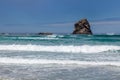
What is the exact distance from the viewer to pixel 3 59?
14.9 meters

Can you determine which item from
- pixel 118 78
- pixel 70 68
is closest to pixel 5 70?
pixel 70 68

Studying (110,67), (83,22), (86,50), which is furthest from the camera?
(83,22)

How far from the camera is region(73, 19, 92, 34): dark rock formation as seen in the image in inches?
3322

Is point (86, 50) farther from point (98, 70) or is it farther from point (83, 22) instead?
point (83, 22)

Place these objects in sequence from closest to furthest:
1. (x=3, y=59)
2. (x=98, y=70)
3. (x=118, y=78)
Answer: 1. (x=118, y=78)
2. (x=98, y=70)
3. (x=3, y=59)

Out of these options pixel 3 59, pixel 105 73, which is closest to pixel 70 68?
pixel 105 73

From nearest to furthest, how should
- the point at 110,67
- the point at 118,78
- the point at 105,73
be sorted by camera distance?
1. the point at 118,78
2. the point at 105,73
3. the point at 110,67

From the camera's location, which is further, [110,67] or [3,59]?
[3,59]

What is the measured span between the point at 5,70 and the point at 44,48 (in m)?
12.9

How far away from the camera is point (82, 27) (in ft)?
279

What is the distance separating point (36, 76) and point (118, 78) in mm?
2945

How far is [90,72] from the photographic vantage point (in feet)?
36.7

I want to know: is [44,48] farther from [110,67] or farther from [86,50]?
[110,67]

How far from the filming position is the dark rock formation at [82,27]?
84375 mm
